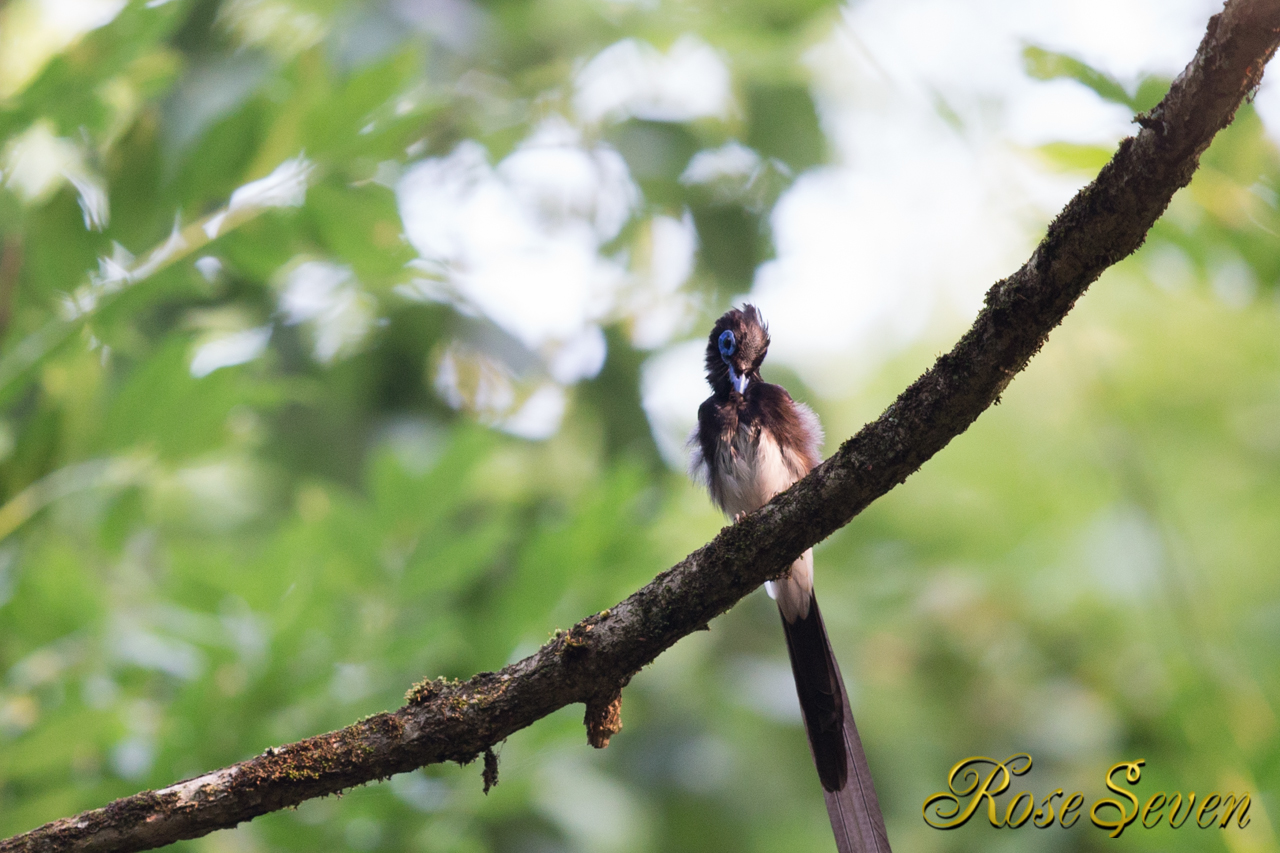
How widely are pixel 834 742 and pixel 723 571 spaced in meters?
1.20

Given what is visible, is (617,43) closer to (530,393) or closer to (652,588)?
(530,393)

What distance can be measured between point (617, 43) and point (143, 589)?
3720 millimetres

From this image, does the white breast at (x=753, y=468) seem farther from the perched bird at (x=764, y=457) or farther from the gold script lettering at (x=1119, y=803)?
the gold script lettering at (x=1119, y=803)

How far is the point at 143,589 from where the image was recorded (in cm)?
449

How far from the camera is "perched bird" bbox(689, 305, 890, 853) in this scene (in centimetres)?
327

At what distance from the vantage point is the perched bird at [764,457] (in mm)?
3274

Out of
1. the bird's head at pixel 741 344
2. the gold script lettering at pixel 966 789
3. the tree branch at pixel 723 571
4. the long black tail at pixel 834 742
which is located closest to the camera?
the tree branch at pixel 723 571

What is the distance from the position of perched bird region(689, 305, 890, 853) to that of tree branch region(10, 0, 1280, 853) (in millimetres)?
1184

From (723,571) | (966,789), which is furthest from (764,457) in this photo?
(723,571)

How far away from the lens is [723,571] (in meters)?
2.10

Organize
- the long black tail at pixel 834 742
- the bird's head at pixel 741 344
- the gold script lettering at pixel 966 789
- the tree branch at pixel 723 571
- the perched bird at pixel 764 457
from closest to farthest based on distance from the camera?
the tree branch at pixel 723 571
the long black tail at pixel 834 742
the perched bird at pixel 764 457
the bird's head at pixel 741 344
the gold script lettering at pixel 966 789

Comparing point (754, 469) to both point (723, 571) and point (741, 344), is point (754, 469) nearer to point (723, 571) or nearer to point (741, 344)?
point (741, 344)

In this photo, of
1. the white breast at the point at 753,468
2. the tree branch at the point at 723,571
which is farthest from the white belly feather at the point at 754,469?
the tree branch at the point at 723,571

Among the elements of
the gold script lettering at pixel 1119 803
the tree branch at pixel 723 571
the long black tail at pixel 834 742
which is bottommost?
the gold script lettering at pixel 1119 803
